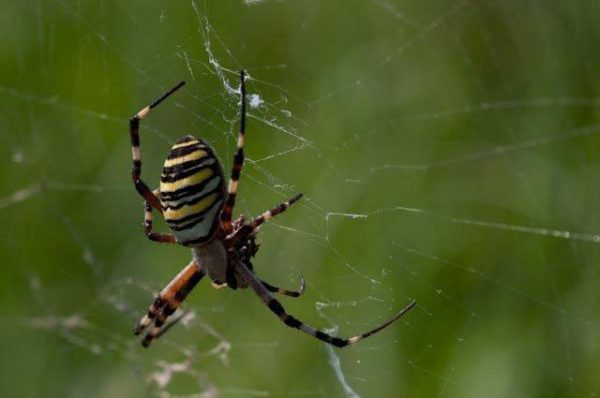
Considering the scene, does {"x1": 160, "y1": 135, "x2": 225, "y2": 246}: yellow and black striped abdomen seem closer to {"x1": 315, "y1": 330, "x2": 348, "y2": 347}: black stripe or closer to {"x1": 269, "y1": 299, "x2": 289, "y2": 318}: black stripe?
{"x1": 269, "y1": 299, "x2": 289, "y2": 318}: black stripe

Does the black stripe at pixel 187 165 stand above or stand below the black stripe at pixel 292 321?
above

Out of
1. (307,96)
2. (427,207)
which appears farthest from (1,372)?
(427,207)

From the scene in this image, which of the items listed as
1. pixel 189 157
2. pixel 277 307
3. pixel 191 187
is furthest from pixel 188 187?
pixel 277 307

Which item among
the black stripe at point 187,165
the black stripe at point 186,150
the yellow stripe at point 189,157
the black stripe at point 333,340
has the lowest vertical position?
the black stripe at point 333,340

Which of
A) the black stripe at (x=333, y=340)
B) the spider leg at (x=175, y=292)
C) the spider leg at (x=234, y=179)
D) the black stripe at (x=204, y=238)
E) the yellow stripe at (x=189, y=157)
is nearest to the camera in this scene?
the yellow stripe at (x=189, y=157)

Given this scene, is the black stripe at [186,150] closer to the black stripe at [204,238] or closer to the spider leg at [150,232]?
the black stripe at [204,238]

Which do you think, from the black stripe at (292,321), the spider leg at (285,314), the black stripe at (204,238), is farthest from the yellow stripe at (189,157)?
the black stripe at (292,321)

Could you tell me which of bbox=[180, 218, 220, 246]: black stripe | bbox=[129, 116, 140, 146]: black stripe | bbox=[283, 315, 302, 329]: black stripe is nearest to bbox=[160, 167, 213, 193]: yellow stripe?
bbox=[180, 218, 220, 246]: black stripe

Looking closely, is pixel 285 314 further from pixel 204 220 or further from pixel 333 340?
pixel 204 220

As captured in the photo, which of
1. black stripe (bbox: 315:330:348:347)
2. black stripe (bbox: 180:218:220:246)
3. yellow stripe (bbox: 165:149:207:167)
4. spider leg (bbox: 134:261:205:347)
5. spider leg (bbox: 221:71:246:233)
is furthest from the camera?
spider leg (bbox: 134:261:205:347)
